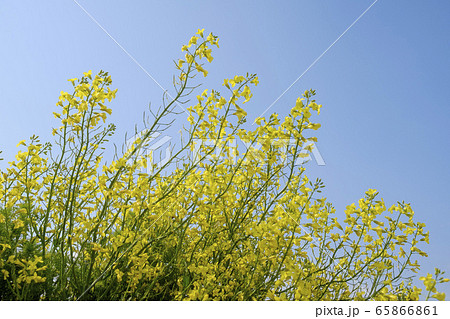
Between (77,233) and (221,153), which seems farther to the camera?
(221,153)

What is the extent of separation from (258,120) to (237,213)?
0.69 meters

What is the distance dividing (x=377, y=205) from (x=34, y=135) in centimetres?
264

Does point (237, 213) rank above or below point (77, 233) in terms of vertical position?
above

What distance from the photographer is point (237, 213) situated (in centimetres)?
303

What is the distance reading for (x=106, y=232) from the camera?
9.96 feet
